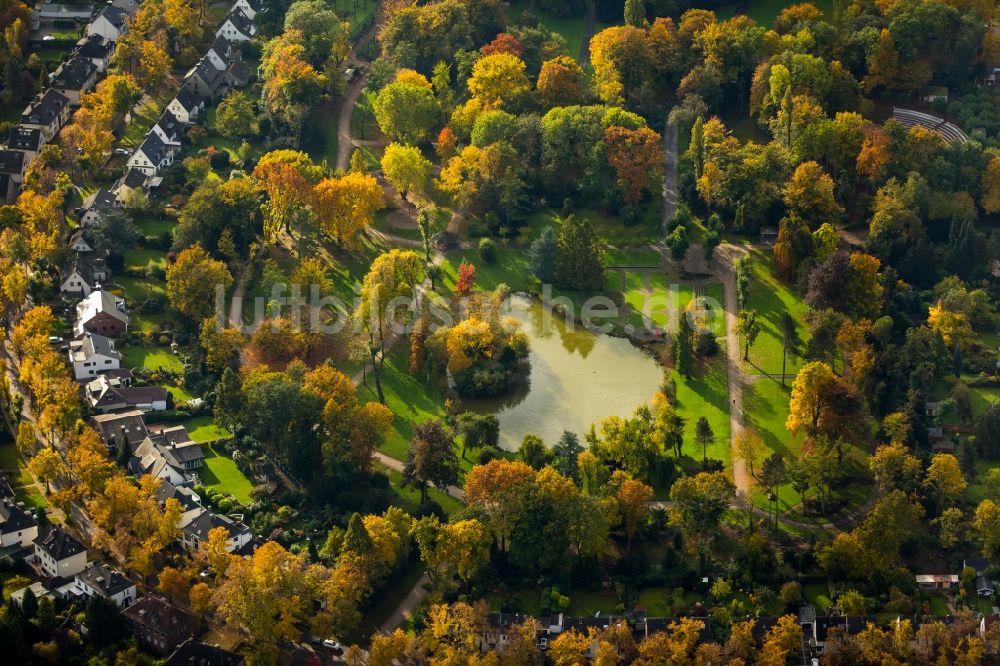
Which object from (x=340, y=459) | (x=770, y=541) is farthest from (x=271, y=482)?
(x=770, y=541)

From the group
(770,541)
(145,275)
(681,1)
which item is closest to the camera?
(770,541)

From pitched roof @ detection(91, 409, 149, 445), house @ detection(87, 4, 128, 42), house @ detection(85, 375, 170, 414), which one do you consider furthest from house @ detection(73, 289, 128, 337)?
house @ detection(87, 4, 128, 42)

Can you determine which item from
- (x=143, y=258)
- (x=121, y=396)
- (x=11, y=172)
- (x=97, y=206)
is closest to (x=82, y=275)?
(x=143, y=258)

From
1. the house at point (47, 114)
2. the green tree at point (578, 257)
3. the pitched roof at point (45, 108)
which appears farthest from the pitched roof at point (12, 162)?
the green tree at point (578, 257)

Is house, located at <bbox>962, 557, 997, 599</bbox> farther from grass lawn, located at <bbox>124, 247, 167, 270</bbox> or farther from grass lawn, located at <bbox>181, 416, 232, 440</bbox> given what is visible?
grass lawn, located at <bbox>124, 247, 167, 270</bbox>

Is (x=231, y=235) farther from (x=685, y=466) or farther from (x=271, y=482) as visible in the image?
(x=685, y=466)

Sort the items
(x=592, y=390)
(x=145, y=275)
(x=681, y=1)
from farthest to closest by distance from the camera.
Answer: (x=681, y=1) → (x=145, y=275) → (x=592, y=390)
